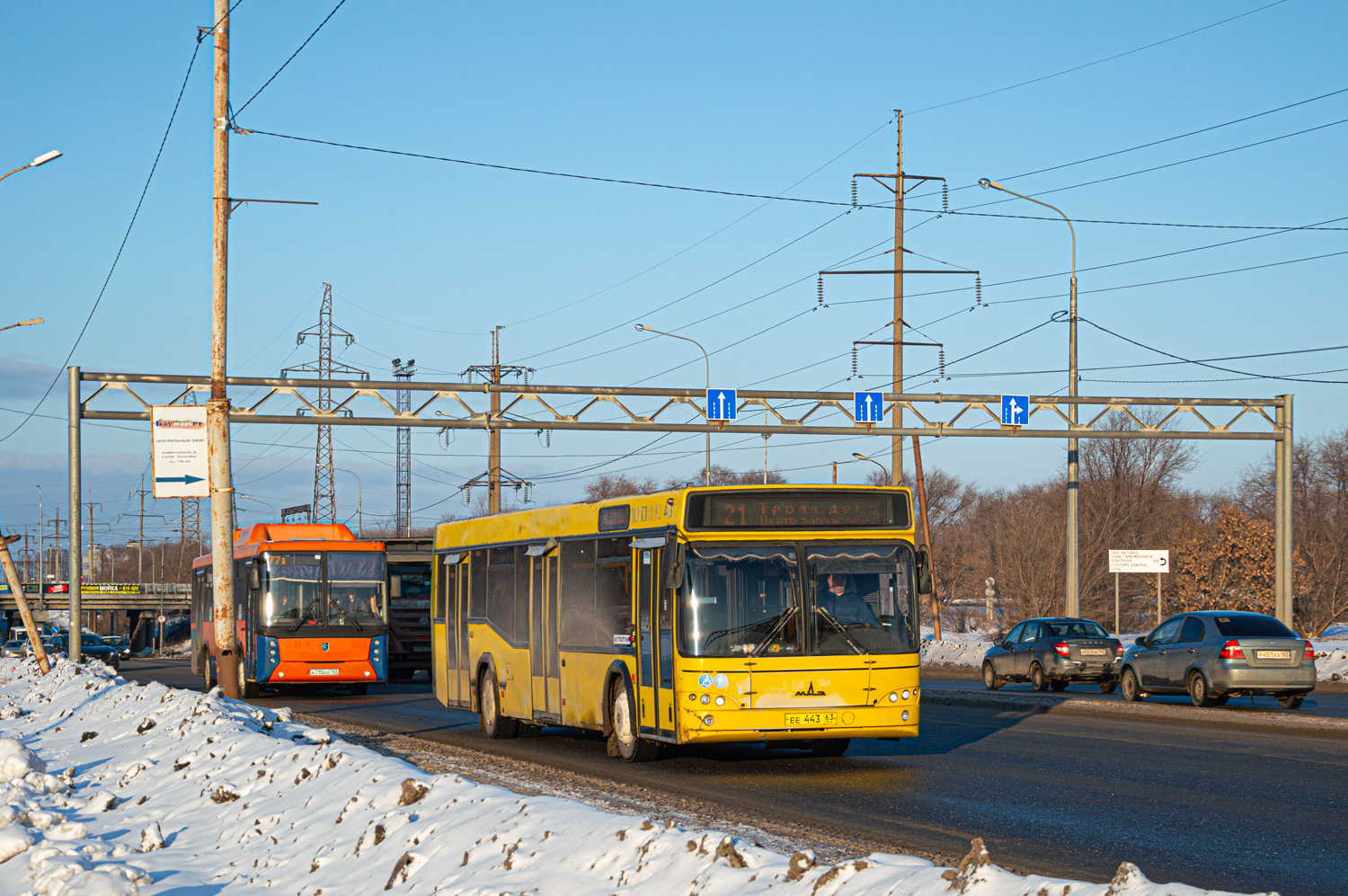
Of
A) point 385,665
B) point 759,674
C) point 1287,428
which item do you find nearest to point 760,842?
A: point 759,674

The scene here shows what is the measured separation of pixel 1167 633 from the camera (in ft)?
79.8

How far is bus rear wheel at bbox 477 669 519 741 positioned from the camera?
19156mm

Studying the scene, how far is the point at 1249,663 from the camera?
2234 centimetres

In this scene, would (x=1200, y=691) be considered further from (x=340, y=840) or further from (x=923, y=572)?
(x=340, y=840)

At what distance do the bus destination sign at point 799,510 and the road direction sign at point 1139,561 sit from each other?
22.6 meters

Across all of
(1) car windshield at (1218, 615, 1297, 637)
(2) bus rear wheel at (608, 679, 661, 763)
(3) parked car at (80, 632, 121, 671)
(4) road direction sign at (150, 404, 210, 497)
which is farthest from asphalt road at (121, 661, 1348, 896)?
(3) parked car at (80, 632, 121, 671)

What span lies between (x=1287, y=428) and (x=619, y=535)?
1062 inches

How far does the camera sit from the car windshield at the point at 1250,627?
2262 centimetres

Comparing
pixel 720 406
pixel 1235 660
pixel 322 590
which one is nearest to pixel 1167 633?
pixel 1235 660

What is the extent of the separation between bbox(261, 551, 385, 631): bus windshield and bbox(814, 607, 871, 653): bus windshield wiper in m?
16.6

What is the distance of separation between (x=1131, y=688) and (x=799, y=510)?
12669mm

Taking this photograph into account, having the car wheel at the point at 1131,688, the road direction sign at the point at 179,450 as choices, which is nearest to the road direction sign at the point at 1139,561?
the car wheel at the point at 1131,688

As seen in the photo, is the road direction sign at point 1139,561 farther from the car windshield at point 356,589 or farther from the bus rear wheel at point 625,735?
the bus rear wheel at point 625,735

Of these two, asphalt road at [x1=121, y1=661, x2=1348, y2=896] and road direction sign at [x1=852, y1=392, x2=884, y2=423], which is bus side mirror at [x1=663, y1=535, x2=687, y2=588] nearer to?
asphalt road at [x1=121, y1=661, x2=1348, y2=896]
